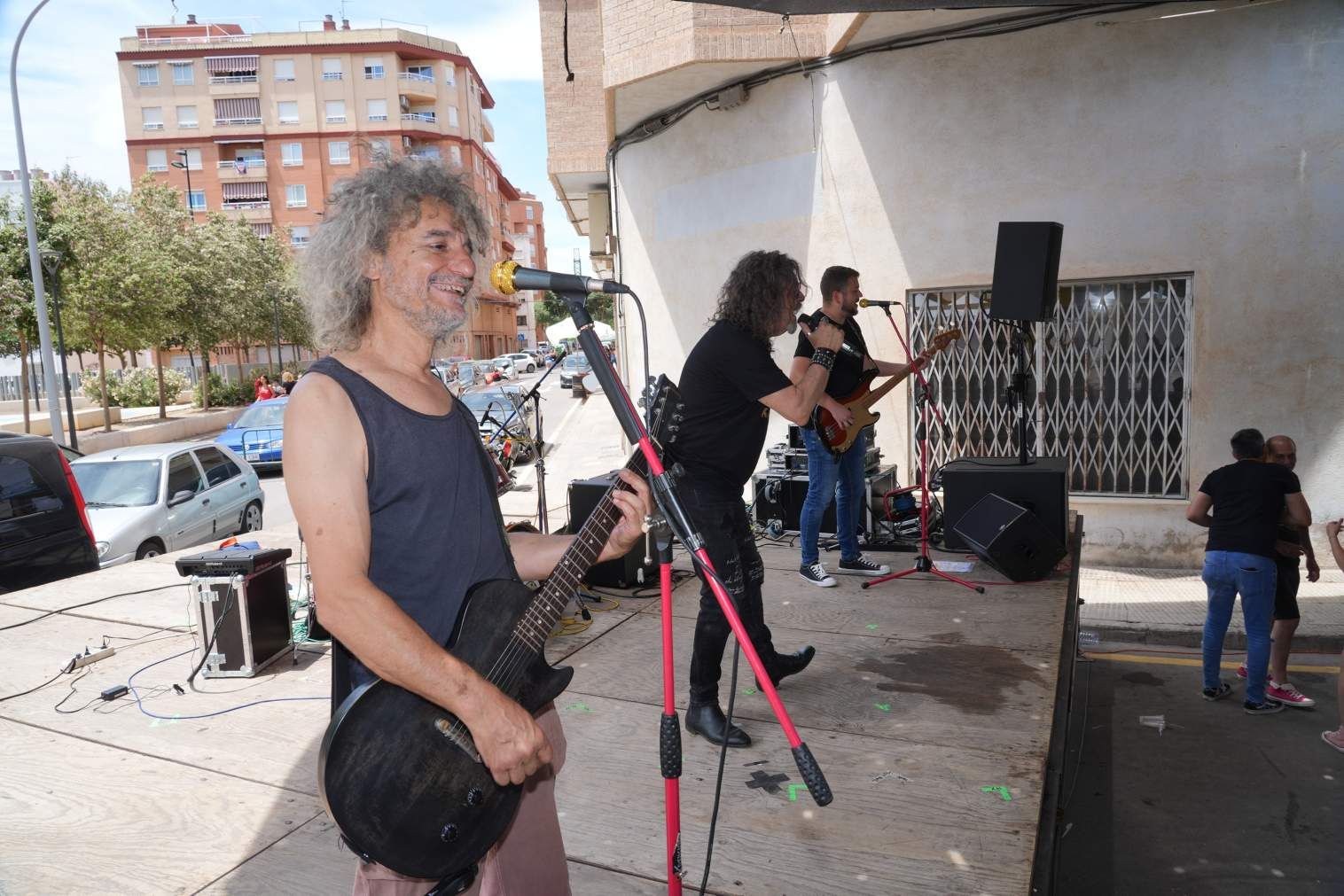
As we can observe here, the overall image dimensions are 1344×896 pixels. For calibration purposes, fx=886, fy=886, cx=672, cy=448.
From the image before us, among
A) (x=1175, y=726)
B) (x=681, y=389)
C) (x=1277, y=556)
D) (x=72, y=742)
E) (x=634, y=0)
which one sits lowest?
(x=1175, y=726)

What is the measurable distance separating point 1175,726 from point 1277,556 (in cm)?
110

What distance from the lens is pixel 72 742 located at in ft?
12.9

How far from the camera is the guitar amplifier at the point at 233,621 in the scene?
461cm

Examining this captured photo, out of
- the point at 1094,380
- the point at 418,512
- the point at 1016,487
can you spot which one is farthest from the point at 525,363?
the point at 418,512

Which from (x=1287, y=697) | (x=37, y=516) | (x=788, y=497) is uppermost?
(x=37, y=516)

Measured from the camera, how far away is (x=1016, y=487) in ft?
18.6

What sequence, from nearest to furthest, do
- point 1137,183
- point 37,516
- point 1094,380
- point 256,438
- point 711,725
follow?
point 711,725 → point 37,516 → point 1137,183 → point 1094,380 → point 256,438

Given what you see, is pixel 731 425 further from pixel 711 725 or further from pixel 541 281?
pixel 541 281

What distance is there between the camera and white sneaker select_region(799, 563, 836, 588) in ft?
18.4

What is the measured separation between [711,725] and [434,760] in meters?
2.01

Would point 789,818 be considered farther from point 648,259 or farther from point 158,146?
point 158,146

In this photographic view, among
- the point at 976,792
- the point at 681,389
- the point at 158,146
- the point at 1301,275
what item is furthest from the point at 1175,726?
the point at 158,146

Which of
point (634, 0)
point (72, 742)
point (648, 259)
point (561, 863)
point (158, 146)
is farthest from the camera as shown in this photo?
point (158, 146)

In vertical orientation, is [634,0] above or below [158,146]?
below
